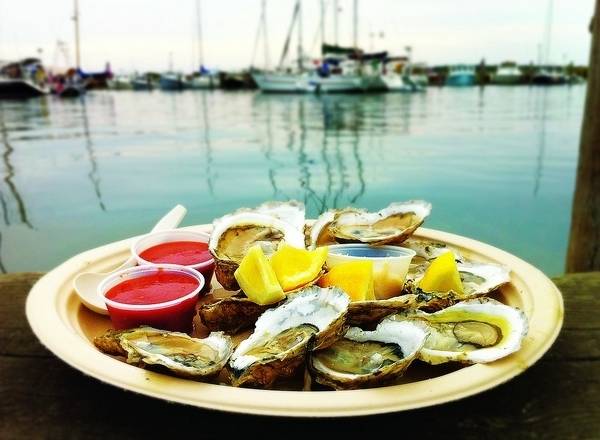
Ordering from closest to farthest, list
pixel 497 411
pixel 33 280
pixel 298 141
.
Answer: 1. pixel 497 411
2. pixel 33 280
3. pixel 298 141

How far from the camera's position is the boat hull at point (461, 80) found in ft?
223

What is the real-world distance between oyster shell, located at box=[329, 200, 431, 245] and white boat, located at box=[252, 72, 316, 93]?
134 ft

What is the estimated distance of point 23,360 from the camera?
4.28 feet

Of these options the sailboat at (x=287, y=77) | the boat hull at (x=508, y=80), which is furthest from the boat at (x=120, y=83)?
the boat hull at (x=508, y=80)

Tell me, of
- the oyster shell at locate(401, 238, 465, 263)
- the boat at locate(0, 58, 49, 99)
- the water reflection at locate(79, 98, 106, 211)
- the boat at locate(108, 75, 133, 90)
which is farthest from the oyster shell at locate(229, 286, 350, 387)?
the boat at locate(108, 75, 133, 90)

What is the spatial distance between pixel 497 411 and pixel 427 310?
0.29 metres

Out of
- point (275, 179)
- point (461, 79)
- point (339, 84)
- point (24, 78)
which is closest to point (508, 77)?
point (461, 79)

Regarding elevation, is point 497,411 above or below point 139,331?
below

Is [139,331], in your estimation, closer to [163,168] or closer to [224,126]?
[163,168]

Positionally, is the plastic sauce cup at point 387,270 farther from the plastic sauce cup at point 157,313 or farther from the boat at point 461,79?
the boat at point 461,79

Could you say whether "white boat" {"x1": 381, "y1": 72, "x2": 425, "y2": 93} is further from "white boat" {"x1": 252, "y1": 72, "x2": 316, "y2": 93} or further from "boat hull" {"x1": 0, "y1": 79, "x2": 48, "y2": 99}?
"boat hull" {"x1": 0, "y1": 79, "x2": 48, "y2": 99}

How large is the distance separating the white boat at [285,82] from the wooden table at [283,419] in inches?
1640

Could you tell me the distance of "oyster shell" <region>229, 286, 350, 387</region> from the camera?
101 cm

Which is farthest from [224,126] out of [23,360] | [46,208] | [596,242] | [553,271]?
[23,360]
